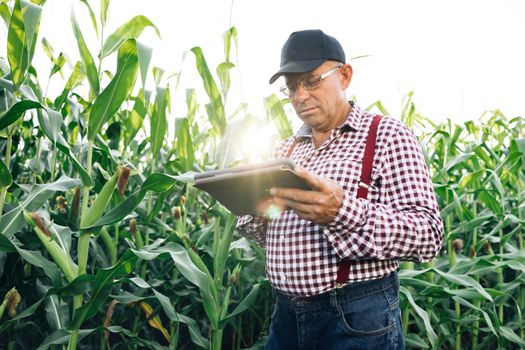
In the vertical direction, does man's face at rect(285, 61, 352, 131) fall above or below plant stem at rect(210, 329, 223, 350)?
above

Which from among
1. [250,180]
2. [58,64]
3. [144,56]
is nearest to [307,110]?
[250,180]

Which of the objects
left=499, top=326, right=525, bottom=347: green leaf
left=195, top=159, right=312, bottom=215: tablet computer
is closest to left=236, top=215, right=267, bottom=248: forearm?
left=195, top=159, right=312, bottom=215: tablet computer

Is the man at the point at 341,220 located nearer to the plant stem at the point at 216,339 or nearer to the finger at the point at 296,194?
the finger at the point at 296,194

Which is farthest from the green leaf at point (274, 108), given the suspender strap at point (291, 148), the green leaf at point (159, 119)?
the green leaf at point (159, 119)

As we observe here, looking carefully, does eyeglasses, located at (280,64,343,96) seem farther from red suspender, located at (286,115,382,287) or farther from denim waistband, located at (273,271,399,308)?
denim waistband, located at (273,271,399,308)

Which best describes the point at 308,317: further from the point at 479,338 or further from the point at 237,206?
the point at 479,338

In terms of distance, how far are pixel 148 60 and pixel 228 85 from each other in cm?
47

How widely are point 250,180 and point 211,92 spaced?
28.8 inches

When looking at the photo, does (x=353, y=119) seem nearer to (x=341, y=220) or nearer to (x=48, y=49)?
(x=341, y=220)

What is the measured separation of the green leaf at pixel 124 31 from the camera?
1.85m

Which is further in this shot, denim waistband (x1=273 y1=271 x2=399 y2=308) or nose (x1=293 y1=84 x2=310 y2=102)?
nose (x1=293 y1=84 x2=310 y2=102)

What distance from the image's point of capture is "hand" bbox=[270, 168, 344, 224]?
1217 millimetres

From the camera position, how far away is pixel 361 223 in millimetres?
1285

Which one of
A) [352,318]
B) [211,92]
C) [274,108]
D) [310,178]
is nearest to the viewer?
[310,178]
